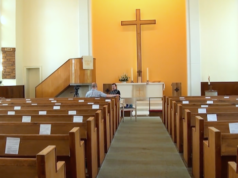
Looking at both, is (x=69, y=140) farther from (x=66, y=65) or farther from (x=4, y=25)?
(x=4, y=25)

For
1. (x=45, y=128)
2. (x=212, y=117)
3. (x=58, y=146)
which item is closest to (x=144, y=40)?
(x=212, y=117)

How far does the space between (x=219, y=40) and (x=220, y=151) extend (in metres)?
8.61

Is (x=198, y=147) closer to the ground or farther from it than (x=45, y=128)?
closer to the ground

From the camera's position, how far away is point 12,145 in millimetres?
1877

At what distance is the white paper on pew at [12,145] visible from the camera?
1.85 m

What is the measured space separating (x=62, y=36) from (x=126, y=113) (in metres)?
4.84

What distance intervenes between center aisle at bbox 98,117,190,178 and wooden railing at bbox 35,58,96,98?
408cm

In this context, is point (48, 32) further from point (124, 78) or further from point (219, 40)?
point (219, 40)

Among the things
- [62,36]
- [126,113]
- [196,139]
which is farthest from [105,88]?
[196,139]

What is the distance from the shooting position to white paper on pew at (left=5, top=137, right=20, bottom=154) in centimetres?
185

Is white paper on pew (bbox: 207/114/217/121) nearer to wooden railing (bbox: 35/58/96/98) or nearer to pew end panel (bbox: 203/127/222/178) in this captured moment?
pew end panel (bbox: 203/127/222/178)

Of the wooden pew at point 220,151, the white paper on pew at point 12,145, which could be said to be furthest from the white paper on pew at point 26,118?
the wooden pew at point 220,151

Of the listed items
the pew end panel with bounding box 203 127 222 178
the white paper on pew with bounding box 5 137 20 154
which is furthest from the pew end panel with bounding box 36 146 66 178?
the pew end panel with bounding box 203 127 222 178

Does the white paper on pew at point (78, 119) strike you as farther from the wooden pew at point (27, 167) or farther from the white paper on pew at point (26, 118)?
the wooden pew at point (27, 167)
